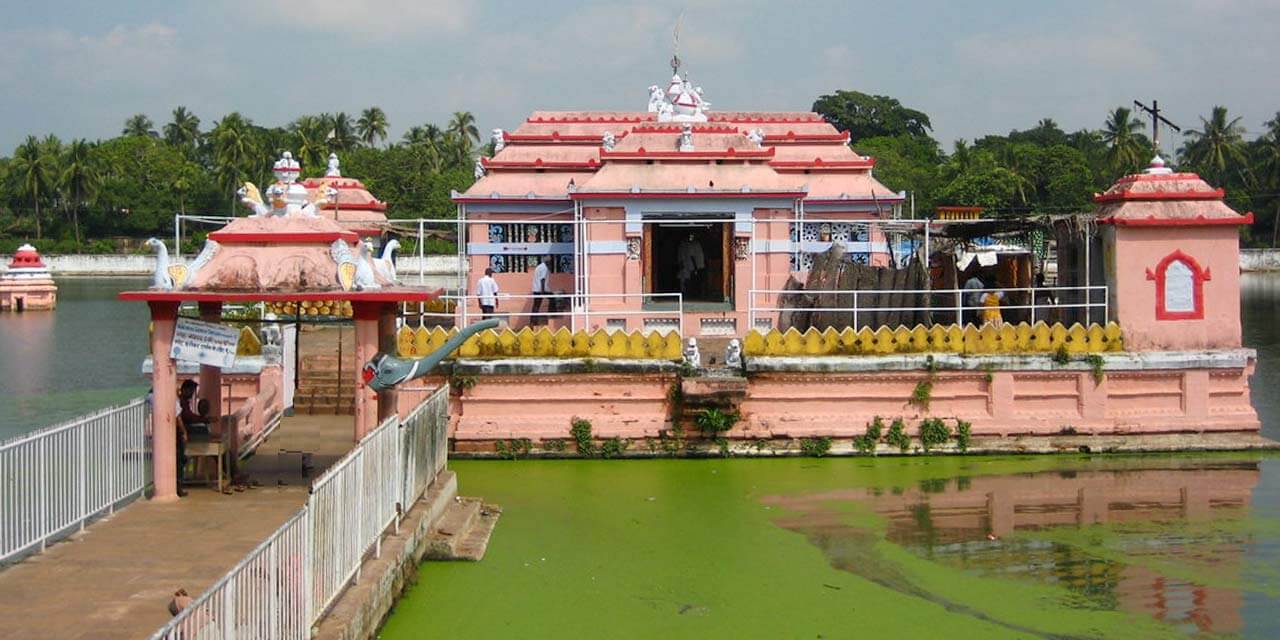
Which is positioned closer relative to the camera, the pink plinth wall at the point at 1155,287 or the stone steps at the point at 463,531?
the stone steps at the point at 463,531

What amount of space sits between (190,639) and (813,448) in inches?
468

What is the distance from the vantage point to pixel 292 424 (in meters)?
17.0

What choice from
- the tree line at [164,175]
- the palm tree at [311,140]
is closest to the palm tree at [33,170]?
the tree line at [164,175]

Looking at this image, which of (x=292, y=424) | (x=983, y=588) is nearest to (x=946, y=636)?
(x=983, y=588)

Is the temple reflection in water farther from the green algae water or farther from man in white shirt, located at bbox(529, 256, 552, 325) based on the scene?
the green algae water

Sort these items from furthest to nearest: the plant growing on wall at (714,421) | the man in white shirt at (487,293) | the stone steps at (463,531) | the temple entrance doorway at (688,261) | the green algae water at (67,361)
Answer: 1. the temple entrance doorway at (688,261)
2. the green algae water at (67,361)
3. the man in white shirt at (487,293)
4. the plant growing on wall at (714,421)
5. the stone steps at (463,531)

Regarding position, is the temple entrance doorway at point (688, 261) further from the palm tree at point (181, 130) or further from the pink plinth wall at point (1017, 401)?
the palm tree at point (181, 130)

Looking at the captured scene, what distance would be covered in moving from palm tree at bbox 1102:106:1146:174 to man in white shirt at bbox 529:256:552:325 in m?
58.7

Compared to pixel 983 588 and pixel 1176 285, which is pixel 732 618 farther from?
pixel 1176 285

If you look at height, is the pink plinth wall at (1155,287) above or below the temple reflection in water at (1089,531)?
above

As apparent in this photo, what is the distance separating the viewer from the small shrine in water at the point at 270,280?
11.8 meters

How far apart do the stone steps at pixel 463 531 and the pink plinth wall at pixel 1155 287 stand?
32.2 feet

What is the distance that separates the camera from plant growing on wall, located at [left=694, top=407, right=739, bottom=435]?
1705 cm

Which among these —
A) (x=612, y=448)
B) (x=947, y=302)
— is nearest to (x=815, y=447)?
(x=612, y=448)
